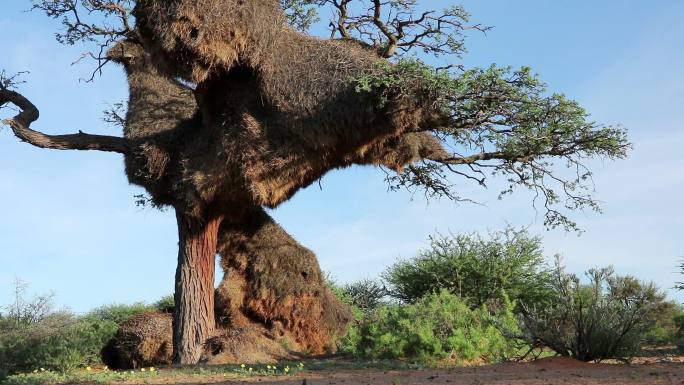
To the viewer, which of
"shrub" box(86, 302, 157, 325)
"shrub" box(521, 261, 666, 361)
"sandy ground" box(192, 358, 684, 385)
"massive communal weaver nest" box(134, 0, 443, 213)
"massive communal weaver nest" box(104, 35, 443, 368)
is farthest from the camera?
"shrub" box(86, 302, 157, 325)

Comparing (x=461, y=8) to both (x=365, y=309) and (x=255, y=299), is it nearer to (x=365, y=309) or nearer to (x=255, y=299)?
(x=255, y=299)

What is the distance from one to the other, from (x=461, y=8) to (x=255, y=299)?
28.9 feet

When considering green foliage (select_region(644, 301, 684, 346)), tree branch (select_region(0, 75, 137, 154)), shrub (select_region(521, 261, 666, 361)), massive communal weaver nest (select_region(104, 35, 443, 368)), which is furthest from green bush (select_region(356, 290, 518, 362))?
tree branch (select_region(0, 75, 137, 154))

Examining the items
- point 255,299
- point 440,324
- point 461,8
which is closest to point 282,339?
point 255,299

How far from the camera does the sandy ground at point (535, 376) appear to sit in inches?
294

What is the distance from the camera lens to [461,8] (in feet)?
55.8

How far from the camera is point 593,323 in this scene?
405 inches

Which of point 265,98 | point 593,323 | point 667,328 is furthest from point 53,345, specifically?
point 667,328

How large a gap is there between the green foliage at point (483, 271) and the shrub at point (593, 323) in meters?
10.1

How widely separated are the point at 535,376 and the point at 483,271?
542 inches

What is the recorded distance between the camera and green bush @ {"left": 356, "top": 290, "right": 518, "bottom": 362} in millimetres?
12523

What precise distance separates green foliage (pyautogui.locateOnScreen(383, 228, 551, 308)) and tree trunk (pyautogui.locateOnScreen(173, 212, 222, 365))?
24.3 ft

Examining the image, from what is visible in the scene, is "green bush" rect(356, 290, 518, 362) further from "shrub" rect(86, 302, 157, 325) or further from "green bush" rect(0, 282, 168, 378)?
"shrub" rect(86, 302, 157, 325)

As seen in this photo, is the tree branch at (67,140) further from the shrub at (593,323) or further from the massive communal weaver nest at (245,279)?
the shrub at (593,323)
